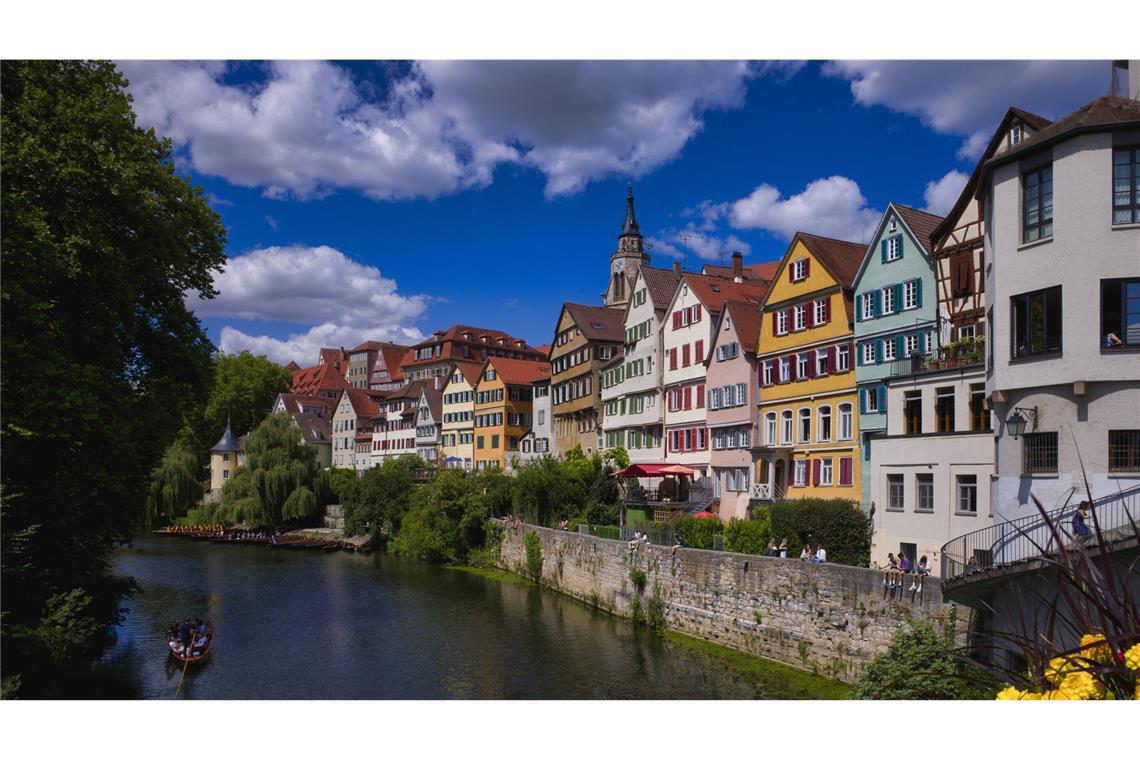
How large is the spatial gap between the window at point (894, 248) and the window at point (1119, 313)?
13.9 meters

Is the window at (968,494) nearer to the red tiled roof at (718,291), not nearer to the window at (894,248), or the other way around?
the window at (894,248)

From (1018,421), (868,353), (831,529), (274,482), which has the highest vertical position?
(868,353)

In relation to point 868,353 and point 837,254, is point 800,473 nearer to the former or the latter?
point 868,353

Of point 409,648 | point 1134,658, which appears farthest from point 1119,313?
point 409,648

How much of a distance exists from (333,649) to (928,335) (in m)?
19.3

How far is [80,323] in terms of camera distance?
1705 cm

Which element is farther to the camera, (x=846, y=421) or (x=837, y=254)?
(x=837, y=254)

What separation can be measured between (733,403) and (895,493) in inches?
466

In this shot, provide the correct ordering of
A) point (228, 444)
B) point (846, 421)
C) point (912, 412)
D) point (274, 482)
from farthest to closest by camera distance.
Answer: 1. point (228, 444)
2. point (274, 482)
3. point (846, 421)
4. point (912, 412)

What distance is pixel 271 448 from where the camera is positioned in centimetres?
6162

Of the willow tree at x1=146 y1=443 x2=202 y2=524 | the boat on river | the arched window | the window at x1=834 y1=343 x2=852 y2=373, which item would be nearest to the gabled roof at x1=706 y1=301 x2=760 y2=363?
the arched window

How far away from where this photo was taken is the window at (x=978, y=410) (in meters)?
21.1

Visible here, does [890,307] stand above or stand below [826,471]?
above

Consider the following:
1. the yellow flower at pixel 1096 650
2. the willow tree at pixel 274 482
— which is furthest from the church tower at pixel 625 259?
the yellow flower at pixel 1096 650
